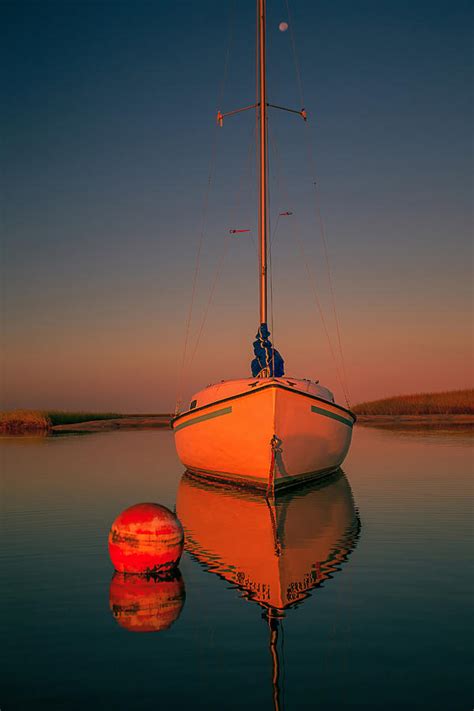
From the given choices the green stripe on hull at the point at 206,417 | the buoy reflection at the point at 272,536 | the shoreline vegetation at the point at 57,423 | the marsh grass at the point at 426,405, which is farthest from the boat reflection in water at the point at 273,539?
the marsh grass at the point at 426,405

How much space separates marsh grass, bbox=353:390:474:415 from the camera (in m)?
60.9

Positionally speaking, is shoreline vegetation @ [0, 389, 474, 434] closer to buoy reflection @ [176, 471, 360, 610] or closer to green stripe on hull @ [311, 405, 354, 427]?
green stripe on hull @ [311, 405, 354, 427]

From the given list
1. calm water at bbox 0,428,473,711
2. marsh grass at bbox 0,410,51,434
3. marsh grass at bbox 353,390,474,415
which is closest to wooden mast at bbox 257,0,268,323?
calm water at bbox 0,428,473,711

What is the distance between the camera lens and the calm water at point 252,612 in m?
5.27

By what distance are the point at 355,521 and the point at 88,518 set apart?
5499 millimetres

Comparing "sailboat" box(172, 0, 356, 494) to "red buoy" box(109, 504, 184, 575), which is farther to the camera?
"sailboat" box(172, 0, 356, 494)

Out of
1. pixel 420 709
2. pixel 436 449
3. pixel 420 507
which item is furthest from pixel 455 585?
pixel 436 449

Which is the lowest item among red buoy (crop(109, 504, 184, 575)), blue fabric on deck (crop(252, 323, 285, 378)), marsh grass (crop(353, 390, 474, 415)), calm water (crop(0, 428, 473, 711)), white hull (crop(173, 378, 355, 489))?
calm water (crop(0, 428, 473, 711))

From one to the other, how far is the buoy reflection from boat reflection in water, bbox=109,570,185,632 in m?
0.81

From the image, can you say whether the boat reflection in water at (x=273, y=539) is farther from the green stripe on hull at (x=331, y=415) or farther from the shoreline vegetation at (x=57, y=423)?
the shoreline vegetation at (x=57, y=423)

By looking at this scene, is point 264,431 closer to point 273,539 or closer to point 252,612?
point 273,539

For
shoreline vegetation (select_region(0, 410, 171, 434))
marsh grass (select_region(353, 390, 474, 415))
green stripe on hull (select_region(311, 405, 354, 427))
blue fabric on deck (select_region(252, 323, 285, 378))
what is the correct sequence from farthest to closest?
marsh grass (select_region(353, 390, 474, 415)) < shoreline vegetation (select_region(0, 410, 171, 434)) < blue fabric on deck (select_region(252, 323, 285, 378)) < green stripe on hull (select_region(311, 405, 354, 427))

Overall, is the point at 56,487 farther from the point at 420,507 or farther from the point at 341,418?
the point at 420,507

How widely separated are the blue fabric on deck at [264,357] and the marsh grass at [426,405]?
45.4 meters
